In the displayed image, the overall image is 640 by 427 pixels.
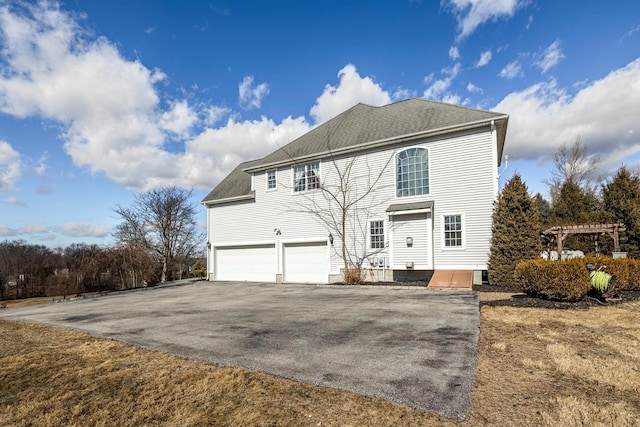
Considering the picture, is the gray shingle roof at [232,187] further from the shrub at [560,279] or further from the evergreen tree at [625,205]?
the evergreen tree at [625,205]

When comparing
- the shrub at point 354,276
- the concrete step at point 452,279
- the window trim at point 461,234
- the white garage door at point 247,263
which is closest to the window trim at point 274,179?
the white garage door at point 247,263

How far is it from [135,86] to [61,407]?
1180cm

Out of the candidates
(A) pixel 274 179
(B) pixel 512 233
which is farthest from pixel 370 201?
(A) pixel 274 179

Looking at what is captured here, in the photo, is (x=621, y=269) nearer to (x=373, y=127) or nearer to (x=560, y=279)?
(x=560, y=279)

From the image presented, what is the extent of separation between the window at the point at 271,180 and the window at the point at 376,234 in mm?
6005

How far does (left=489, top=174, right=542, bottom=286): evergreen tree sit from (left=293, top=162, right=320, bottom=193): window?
7.92 metres

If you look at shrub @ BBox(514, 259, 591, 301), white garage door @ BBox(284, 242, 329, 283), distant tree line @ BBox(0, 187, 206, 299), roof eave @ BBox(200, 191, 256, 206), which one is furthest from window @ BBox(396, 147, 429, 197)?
distant tree line @ BBox(0, 187, 206, 299)

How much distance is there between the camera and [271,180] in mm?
17156

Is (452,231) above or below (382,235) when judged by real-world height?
above

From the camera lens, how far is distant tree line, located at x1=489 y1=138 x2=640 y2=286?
1066 cm

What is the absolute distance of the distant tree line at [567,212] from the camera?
35.0 ft

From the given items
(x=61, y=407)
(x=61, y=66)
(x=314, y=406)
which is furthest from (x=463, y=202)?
(x=61, y=66)

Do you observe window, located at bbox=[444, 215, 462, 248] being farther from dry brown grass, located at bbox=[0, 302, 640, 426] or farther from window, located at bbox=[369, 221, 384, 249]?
dry brown grass, located at bbox=[0, 302, 640, 426]

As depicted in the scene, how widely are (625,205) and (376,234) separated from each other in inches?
465
